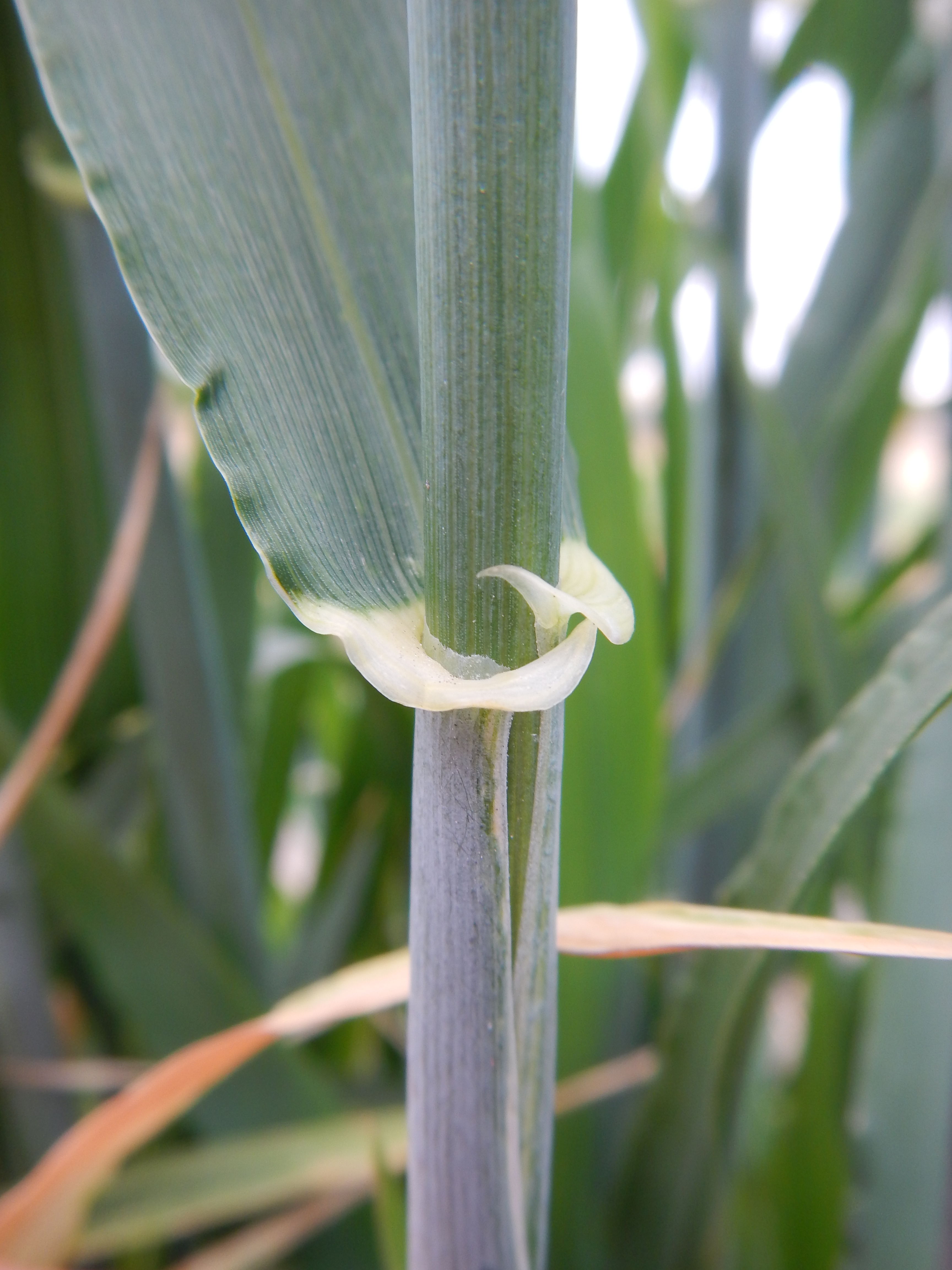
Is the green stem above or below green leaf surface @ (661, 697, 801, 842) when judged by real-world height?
below

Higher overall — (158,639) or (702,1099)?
(158,639)

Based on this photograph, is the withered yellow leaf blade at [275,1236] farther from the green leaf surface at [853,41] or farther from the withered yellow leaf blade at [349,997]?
the green leaf surface at [853,41]

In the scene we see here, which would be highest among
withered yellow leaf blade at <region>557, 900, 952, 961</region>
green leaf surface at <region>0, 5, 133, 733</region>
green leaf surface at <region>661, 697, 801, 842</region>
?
green leaf surface at <region>0, 5, 133, 733</region>

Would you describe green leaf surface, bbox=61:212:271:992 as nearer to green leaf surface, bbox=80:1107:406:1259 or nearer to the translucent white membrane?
green leaf surface, bbox=80:1107:406:1259

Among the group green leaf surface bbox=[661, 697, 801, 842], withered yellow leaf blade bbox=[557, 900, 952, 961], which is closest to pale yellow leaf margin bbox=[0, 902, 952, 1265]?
withered yellow leaf blade bbox=[557, 900, 952, 961]

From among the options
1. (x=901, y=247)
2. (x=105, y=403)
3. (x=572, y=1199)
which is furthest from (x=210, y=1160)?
(x=901, y=247)

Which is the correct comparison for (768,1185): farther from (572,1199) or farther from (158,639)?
(158,639)

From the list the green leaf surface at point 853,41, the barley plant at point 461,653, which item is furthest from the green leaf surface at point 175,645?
the green leaf surface at point 853,41
